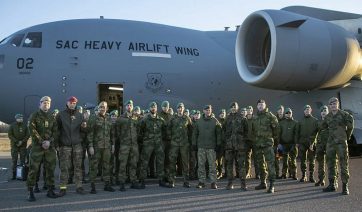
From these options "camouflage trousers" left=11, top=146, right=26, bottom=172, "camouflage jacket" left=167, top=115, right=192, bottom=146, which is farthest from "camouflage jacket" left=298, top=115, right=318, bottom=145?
"camouflage trousers" left=11, top=146, right=26, bottom=172

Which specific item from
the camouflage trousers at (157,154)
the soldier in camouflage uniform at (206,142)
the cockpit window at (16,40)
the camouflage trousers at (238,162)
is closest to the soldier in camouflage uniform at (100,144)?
the camouflage trousers at (157,154)

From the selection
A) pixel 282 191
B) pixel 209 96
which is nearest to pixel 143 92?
pixel 209 96

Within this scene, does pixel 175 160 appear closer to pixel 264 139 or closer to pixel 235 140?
pixel 235 140

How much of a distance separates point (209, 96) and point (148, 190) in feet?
15.0

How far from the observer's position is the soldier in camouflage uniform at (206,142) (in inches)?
273

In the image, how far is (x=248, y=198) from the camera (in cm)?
584

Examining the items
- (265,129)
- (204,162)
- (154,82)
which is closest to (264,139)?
(265,129)

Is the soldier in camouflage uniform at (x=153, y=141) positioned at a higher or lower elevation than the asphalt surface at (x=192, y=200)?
higher

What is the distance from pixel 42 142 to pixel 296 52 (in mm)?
6229

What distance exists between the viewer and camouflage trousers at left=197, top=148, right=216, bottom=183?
689 cm

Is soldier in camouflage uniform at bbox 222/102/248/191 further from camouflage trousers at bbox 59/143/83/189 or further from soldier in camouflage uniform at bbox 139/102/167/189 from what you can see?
camouflage trousers at bbox 59/143/83/189

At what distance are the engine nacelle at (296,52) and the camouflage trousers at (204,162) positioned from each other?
291 centimetres

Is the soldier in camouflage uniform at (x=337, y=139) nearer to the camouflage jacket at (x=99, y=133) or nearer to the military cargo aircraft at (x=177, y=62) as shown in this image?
the military cargo aircraft at (x=177, y=62)

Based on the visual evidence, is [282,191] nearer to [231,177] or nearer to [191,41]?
[231,177]
